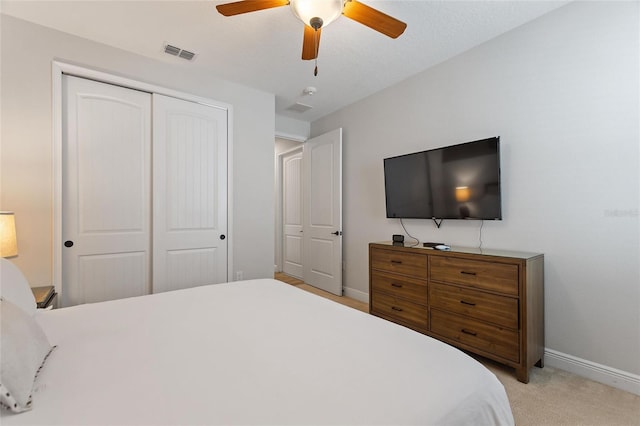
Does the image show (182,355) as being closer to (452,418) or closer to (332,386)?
(332,386)

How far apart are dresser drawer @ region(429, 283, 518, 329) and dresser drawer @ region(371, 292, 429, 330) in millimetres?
173

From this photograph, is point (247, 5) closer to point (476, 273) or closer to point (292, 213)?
point (476, 273)

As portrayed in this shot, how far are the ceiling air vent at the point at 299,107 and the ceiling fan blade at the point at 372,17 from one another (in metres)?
2.16

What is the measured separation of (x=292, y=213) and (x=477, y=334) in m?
3.67

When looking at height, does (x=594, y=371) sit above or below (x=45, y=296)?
below

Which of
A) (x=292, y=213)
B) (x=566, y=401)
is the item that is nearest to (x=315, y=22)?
(x=566, y=401)

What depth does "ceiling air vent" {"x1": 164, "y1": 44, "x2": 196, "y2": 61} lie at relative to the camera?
2617 mm

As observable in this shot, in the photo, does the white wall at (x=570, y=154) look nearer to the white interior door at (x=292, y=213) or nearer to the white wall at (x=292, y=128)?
the white wall at (x=292, y=128)

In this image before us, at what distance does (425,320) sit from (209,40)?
3.13 m

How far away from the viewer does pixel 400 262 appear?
107 inches

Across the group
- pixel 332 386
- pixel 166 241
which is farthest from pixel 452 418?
pixel 166 241

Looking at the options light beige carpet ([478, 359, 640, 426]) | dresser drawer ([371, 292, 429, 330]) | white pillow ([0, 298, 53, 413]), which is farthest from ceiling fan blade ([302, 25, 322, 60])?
light beige carpet ([478, 359, 640, 426])

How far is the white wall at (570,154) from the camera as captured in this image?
1878mm

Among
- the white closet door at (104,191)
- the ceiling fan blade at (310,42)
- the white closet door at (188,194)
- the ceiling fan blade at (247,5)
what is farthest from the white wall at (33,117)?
the ceiling fan blade at (310,42)
